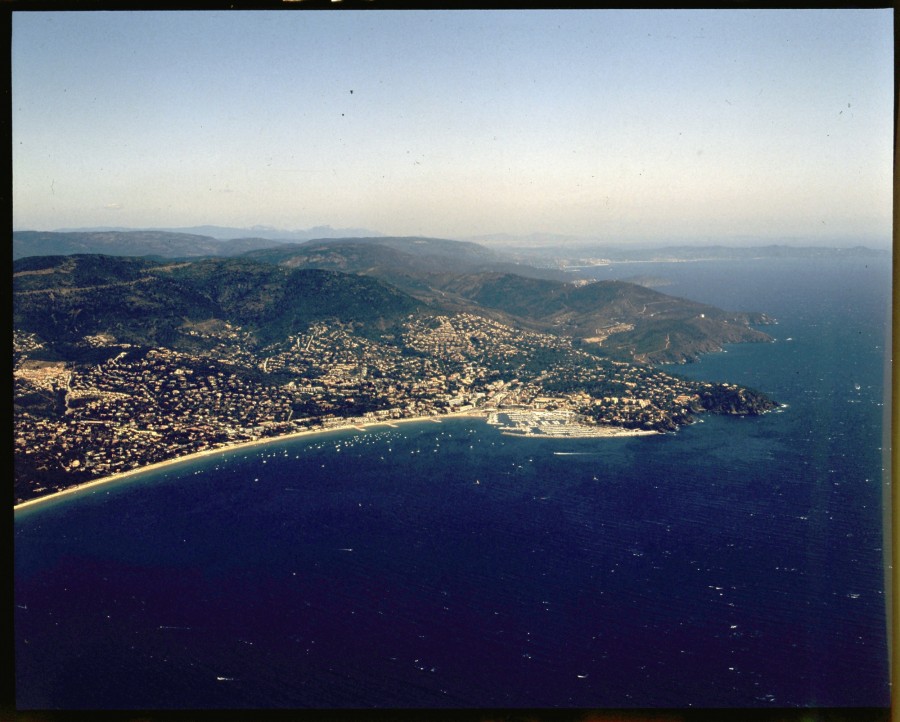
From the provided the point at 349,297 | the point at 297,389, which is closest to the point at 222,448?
the point at 297,389

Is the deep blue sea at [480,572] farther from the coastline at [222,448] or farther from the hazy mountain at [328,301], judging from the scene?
the hazy mountain at [328,301]

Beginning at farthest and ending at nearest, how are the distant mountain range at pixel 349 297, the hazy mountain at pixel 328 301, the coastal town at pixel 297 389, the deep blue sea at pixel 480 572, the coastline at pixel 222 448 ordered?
the distant mountain range at pixel 349 297, the hazy mountain at pixel 328 301, the coastal town at pixel 297 389, the coastline at pixel 222 448, the deep blue sea at pixel 480 572

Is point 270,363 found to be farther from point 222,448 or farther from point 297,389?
point 222,448

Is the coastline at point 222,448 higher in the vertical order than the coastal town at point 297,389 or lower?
lower

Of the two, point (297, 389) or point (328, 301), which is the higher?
point (328, 301)

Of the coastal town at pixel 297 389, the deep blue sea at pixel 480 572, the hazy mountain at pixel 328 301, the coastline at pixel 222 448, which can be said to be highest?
the hazy mountain at pixel 328 301

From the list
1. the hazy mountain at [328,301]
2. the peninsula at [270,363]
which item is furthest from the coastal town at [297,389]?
the hazy mountain at [328,301]

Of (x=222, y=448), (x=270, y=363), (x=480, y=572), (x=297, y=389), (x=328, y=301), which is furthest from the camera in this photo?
(x=328, y=301)
